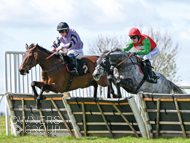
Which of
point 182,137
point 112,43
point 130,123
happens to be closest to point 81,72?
point 130,123

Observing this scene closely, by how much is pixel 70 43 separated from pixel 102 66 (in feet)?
5.08

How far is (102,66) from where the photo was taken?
8422 millimetres

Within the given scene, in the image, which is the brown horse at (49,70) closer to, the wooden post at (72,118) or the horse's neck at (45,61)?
the horse's neck at (45,61)

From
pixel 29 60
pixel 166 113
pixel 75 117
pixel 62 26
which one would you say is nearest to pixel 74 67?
pixel 62 26

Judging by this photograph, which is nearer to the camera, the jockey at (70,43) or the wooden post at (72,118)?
the wooden post at (72,118)

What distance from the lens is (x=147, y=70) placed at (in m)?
9.34

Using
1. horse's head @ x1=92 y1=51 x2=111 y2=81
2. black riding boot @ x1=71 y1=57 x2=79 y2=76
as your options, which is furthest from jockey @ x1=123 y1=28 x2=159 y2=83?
black riding boot @ x1=71 y1=57 x2=79 y2=76

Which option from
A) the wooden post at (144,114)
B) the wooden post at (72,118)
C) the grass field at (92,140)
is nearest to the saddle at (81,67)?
the wooden post at (72,118)

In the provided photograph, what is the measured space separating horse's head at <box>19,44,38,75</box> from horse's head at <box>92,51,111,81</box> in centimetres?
163

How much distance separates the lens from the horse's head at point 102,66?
8.28 metres

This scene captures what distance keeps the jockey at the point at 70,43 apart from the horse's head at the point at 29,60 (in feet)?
2.45

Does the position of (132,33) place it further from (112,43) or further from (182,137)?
(112,43)

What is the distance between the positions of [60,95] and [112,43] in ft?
67.5

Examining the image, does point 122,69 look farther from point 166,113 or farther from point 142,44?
point 166,113
